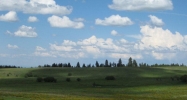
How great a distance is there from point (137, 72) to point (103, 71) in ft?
60.1

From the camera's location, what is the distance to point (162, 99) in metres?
Answer: 69.9

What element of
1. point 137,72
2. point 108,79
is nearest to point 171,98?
point 108,79

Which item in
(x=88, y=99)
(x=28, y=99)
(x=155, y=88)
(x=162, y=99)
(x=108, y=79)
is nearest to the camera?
(x=28, y=99)

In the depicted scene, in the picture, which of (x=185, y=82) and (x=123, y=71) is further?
(x=123, y=71)

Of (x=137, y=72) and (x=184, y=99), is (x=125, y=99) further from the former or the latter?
(x=137, y=72)

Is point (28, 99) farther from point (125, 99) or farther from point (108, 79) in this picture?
point (108, 79)

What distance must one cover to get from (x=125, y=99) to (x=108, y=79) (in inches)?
2900

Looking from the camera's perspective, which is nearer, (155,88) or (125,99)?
(125,99)

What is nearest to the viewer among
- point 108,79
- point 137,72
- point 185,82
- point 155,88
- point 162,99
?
point 162,99

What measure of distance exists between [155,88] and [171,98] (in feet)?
82.1

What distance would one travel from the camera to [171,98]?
243 ft

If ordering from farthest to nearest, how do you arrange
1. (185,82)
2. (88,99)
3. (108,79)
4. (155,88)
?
(108,79), (185,82), (155,88), (88,99)

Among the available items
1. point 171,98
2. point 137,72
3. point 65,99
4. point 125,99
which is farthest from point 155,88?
point 137,72

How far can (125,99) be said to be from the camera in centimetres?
6538
